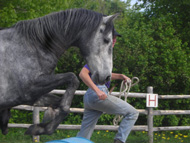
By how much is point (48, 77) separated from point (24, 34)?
0.56 m

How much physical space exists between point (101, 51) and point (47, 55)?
600 mm

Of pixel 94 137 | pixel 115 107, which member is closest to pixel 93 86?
pixel 115 107

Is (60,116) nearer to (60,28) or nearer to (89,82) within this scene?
(89,82)

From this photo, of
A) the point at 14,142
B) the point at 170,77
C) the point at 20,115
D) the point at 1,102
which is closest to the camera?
the point at 1,102

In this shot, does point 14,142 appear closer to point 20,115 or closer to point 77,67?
point 20,115

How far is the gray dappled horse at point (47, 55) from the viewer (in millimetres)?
3621

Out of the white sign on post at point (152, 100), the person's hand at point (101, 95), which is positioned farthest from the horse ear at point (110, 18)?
the white sign on post at point (152, 100)

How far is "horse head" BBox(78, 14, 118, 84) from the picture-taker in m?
3.75

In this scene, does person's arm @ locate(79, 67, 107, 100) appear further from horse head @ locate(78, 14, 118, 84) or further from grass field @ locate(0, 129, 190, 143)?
grass field @ locate(0, 129, 190, 143)

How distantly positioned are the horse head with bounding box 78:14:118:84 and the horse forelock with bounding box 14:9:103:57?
0.28 ft

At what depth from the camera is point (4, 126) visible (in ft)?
13.4

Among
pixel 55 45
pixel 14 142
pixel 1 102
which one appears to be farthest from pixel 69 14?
pixel 14 142

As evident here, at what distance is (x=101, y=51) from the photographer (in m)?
3.78

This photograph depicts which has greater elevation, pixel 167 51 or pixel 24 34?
pixel 24 34
